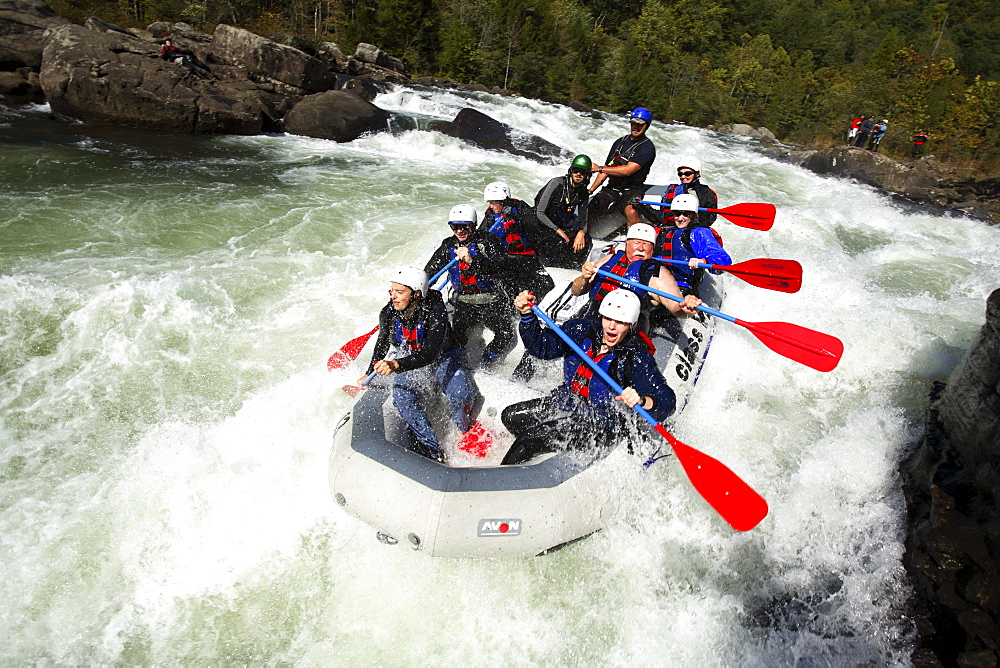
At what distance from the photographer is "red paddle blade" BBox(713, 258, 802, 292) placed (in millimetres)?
4895

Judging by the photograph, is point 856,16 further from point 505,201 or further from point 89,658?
point 89,658

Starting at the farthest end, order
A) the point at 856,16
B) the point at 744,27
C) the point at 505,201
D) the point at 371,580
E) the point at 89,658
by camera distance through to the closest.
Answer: the point at 856,16, the point at 744,27, the point at 505,201, the point at 371,580, the point at 89,658

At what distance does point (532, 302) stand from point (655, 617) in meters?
2.14

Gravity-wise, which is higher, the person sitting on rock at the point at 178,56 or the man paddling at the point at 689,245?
the person sitting on rock at the point at 178,56

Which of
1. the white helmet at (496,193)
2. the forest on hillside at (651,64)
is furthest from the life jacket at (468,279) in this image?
the forest on hillside at (651,64)

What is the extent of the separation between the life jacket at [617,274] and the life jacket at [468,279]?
0.91m

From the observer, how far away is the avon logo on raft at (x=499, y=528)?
9.59 feet

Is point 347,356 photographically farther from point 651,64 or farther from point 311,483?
point 651,64

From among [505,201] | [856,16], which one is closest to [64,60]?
[505,201]

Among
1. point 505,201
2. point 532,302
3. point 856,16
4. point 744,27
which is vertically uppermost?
point 856,16

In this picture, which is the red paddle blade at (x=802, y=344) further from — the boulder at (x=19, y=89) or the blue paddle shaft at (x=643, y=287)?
the boulder at (x=19, y=89)

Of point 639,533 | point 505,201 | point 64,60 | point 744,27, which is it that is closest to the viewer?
point 639,533

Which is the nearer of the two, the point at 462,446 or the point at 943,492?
the point at 943,492

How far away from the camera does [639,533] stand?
11.8 feet
